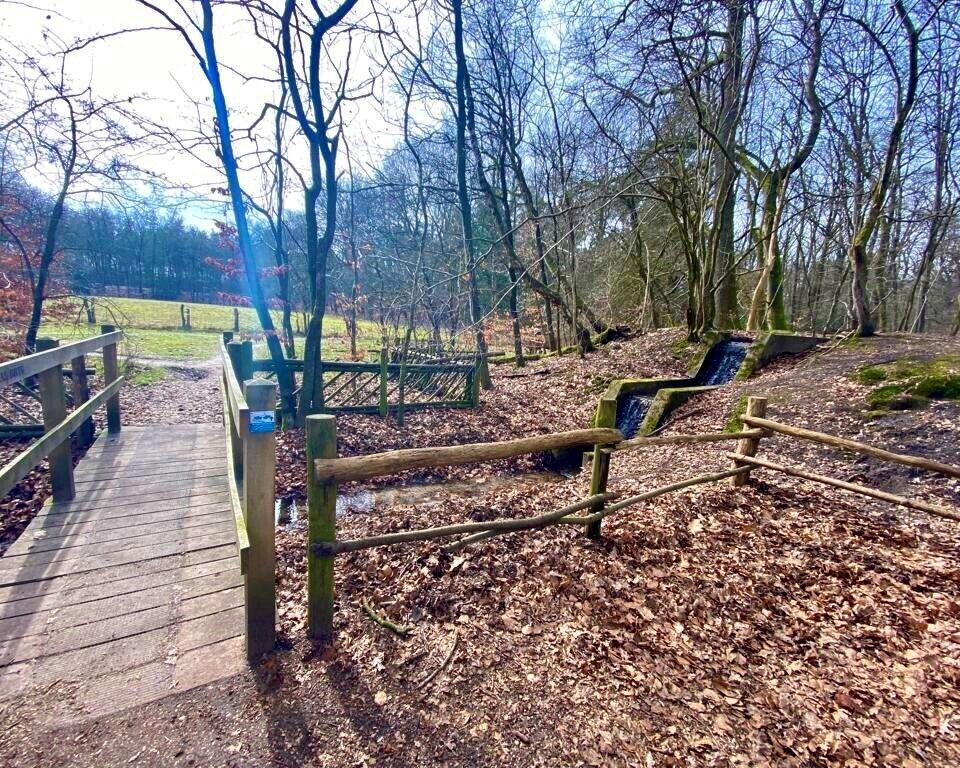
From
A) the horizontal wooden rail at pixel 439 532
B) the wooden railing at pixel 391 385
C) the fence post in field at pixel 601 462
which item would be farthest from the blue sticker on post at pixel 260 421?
the wooden railing at pixel 391 385

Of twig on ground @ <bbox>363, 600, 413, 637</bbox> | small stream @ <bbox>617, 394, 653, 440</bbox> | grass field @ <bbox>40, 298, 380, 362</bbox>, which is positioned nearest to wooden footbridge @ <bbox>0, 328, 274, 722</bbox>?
twig on ground @ <bbox>363, 600, 413, 637</bbox>

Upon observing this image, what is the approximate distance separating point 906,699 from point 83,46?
11998 mm

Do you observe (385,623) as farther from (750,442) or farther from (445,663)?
(750,442)

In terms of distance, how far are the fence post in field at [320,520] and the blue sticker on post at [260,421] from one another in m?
0.20

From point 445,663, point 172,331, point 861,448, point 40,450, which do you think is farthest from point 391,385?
point 172,331

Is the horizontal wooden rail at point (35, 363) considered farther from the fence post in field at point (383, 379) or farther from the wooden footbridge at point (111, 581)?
the fence post in field at point (383, 379)

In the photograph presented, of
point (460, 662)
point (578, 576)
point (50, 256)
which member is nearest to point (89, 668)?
point (460, 662)

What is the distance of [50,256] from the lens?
914 centimetres

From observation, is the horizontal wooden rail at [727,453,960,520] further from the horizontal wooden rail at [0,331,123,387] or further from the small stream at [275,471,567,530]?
the horizontal wooden rail at [0,331,123,387]

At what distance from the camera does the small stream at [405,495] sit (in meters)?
5.79

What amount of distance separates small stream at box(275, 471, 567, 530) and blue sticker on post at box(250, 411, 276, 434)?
3.50 m

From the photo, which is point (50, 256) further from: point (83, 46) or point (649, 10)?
point (649, 10)

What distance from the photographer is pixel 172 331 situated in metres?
22.5

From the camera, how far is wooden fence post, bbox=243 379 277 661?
232 centimetres
